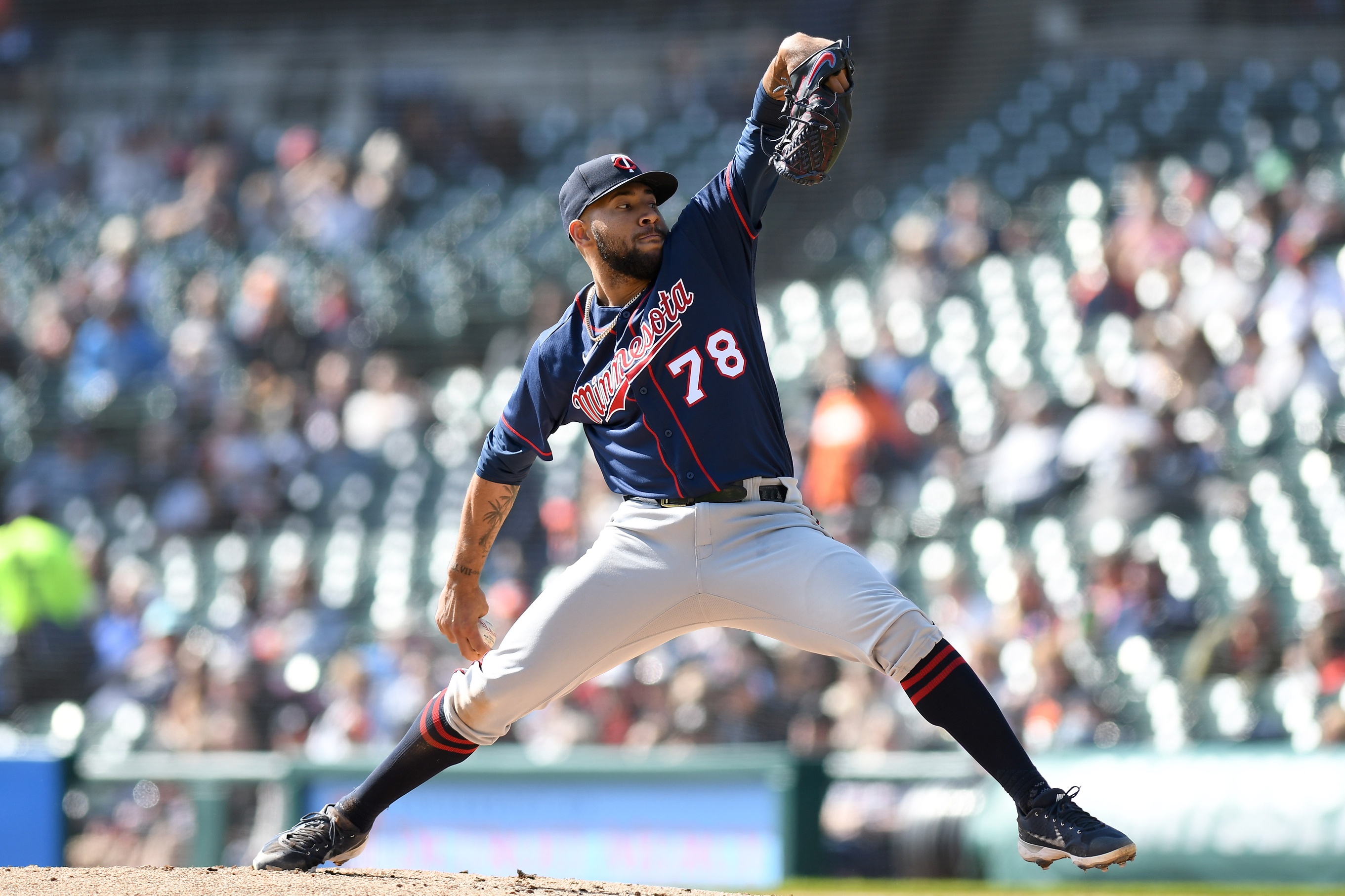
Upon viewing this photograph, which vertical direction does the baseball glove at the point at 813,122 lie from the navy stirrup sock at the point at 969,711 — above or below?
above

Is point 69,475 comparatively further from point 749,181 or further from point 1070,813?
point 1070,813

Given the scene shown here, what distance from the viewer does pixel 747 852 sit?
6.55 m

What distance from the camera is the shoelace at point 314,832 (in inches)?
146

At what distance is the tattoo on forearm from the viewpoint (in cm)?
377

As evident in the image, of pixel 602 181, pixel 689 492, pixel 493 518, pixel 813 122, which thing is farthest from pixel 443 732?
pixel 813 122

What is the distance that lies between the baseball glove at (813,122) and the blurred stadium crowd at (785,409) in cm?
392

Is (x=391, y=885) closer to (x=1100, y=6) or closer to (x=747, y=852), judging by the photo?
(x=747, y=852)

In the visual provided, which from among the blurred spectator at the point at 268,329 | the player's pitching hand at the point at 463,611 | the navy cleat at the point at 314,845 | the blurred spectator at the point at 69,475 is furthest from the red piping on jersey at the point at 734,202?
the blurred spectator at the point at 69,475

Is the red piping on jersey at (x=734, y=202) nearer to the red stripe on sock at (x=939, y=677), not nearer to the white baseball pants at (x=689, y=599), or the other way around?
the white baseball pants at (x=689, y=599)

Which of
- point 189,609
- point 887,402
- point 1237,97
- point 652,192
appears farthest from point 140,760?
point 1237,97

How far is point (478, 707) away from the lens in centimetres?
354

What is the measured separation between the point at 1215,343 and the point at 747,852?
13.5 feet

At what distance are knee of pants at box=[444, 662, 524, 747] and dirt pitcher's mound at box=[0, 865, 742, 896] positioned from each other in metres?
0.34

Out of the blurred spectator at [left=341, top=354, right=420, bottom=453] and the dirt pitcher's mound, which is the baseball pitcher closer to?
the dirt pitcher's mound
